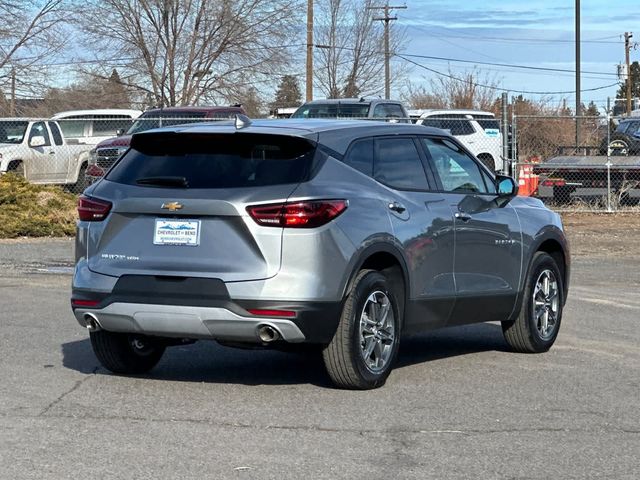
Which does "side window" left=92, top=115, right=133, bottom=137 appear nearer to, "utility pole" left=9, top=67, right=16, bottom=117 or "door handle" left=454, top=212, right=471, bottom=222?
"utility pole" left=9, top=67, right=16, bottom=117

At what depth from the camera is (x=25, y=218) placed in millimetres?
18672

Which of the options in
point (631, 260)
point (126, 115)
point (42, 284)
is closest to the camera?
point (42, 284)

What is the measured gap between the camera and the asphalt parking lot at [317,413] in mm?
5801

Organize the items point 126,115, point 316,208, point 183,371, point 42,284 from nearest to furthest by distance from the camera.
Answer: point 316,208 → point 183,371 → point 42,284 → point 126,115

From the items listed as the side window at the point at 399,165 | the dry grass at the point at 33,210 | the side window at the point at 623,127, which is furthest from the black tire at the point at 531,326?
the side window at the point at 623,127

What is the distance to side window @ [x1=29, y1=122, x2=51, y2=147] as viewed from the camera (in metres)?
25.2

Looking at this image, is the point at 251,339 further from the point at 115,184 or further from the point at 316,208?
the point at 115,184

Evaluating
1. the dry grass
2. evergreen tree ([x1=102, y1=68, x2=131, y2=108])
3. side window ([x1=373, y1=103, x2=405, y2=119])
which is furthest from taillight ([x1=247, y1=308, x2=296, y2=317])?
evergreen tree ([x1=102, y1=68, x2=131, y2=108])

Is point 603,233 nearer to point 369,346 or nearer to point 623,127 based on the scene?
point 623,127

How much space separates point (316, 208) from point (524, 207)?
2.66m

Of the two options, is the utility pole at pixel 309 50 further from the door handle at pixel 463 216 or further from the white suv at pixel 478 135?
the door handle at pixel 463 216

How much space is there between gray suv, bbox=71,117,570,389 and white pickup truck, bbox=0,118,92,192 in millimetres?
17185

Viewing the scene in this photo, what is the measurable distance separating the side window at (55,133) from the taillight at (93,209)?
1831 cm

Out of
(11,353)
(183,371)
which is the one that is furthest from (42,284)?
(183,371)
